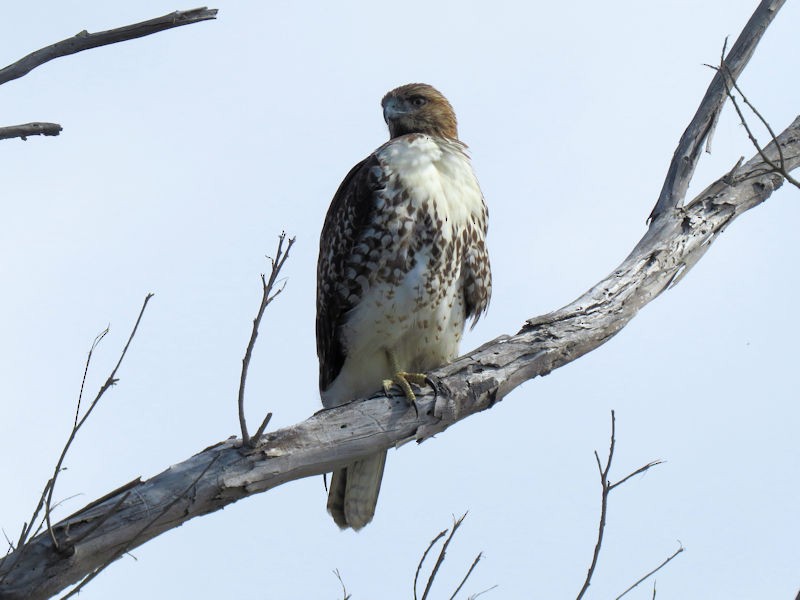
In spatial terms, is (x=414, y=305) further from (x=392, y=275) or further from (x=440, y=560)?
(x=440, y=560)

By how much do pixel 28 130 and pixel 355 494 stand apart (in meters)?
A: 2.86

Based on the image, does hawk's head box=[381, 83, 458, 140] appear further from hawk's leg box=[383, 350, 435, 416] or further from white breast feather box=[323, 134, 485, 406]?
hawk's leg box=[383, 350, 435, 416]

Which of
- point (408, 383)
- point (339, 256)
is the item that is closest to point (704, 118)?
point (339, 256)

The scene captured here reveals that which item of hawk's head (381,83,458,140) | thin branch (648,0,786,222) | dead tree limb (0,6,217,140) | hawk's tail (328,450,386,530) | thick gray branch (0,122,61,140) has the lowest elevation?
hawk's tail (328,450,386,530)

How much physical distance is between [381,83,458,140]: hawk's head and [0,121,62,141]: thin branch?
10.9 ft

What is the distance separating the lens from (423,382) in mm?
4586

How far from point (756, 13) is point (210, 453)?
3.62 meters

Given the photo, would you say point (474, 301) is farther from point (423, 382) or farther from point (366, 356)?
point (423, 382)

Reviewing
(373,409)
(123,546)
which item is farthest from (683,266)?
(123,546)

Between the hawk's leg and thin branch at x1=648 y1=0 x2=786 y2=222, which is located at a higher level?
thin branch at x1=648 y1=0 x2=786 y2=222

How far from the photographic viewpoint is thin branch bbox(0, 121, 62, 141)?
2977 millimetres

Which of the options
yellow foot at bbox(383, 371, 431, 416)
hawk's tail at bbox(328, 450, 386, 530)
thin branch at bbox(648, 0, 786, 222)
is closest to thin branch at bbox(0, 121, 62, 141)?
yellow foot at bbox(383, 371, 431, 416)

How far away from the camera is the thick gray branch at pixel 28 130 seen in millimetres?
2977

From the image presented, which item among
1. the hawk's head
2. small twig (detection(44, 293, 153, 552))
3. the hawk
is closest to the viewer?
small twig (detection(44, 293, 153, 552))
